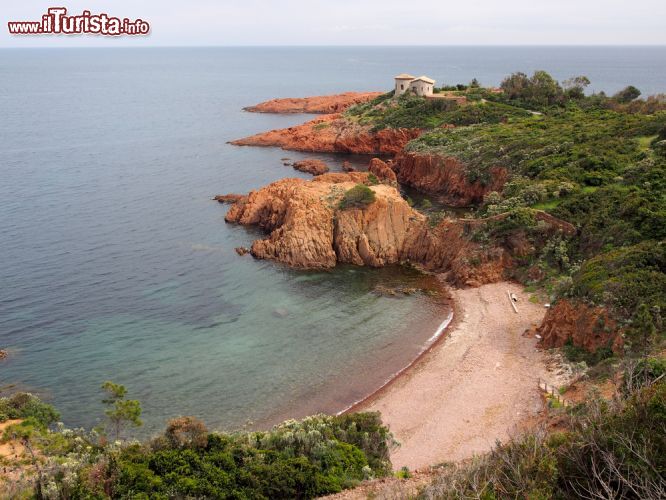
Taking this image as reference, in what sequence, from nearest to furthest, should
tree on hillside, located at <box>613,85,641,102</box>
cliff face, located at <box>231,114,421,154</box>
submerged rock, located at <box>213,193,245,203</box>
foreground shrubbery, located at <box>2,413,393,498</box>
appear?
1. foreground shrubbery, located at <box>2,413,393,498</box>
2. submerged rock, located at <box>213,193,245,203</box>
3. tree on hillside, located at <box>613,85,641,102</box>
4. cliff face, located at <box>231,114,421,154</box>

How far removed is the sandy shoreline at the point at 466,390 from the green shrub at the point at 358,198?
12775 millimetres

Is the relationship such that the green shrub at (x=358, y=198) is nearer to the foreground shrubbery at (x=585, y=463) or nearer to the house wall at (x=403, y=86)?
the foreground shrubbery at (x=585, y=463)

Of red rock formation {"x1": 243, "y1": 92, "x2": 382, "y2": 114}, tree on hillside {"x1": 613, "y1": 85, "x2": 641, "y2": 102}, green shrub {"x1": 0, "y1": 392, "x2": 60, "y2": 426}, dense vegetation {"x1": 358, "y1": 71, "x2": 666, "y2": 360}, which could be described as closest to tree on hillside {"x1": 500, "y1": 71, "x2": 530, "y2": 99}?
dense vegetation {"x1": 358, "y1": 71, "x2": 666, "y2": 360}

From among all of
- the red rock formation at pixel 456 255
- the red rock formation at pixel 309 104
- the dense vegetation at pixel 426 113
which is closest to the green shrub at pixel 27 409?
the red rock formation at pixel 456 255

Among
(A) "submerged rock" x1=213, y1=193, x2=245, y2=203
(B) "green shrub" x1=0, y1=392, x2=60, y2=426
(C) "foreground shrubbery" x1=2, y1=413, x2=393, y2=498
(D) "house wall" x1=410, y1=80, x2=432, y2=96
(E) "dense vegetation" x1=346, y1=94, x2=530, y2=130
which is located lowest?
(B) "green shrub" x1=0, y1=392, x2=60, y2=426

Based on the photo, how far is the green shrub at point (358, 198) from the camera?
42656 millimetres

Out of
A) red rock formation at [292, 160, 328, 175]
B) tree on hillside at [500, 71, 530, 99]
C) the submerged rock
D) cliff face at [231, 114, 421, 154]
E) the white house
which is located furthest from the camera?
the white house

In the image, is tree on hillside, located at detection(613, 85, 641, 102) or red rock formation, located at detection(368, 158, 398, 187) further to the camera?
tree on hillside, located at detection(613, 85, 641, 102)

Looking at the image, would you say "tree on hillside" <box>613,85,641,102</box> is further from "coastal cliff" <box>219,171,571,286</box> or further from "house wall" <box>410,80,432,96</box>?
"coastal cliff" <box>219,171,571,286</box>

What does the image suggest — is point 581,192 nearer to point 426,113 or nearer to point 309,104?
point 426,113

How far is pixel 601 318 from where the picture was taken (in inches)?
992

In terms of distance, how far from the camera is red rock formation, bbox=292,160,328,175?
2741 inches

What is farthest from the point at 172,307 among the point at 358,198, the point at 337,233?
the point at 358,198

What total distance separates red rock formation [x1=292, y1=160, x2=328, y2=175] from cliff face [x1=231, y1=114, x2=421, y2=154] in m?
10.5
